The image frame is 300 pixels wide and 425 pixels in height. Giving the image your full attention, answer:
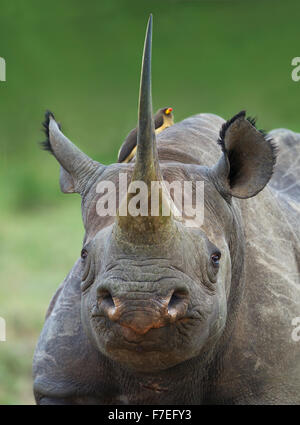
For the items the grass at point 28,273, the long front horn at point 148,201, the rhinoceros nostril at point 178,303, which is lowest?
the grass at point 28,273

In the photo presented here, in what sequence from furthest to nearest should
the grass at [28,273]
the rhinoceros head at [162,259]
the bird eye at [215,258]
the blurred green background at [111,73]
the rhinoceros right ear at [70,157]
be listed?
the blurred green background at [111,73] < the grass at [28,273] < the rhinoceros right ear at [70,157] < the bird eye at [215,258] < the rhinoceros head at [162,259]

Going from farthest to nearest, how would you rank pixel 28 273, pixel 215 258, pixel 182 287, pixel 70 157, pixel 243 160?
1. pixel 28 273
2. pixel 70 157
3. pixel 243 160
4. pixel 215 258
5. pixel 182 287

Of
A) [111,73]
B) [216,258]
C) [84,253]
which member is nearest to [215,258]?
[216,258]

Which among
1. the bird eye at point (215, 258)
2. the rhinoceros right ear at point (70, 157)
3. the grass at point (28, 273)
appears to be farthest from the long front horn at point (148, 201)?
the grass at point (28, 273)

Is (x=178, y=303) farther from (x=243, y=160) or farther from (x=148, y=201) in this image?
(x=243, y=160)

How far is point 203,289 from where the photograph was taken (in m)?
3.38

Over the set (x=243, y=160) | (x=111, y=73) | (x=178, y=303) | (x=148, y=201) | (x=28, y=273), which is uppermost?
(x=111, y=73)

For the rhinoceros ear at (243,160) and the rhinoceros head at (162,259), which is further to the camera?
the rhinoceros ear at (243,160)

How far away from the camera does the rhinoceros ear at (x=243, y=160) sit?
380 centimetres

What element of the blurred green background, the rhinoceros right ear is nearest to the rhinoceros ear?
the rhinoceros right ear

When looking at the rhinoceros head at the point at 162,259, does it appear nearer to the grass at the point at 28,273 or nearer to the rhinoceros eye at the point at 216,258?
the rhinoceros eye at the point at 216,258

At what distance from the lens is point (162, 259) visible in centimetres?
319

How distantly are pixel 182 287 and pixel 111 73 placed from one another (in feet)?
41.4

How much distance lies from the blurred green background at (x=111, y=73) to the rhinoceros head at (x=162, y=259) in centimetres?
911
